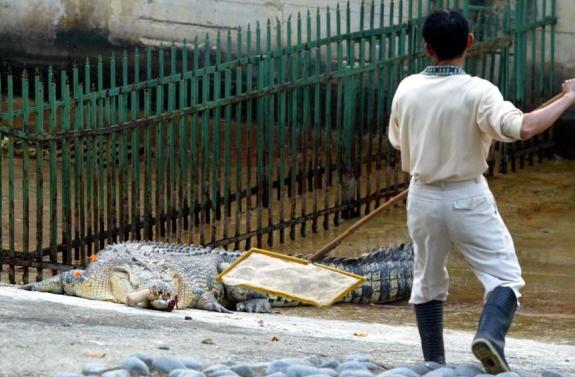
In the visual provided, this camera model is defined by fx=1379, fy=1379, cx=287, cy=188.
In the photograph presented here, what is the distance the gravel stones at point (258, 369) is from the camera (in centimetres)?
522

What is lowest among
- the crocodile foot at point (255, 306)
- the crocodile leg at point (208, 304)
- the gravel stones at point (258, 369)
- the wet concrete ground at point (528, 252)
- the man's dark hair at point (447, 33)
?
the crocodile foot at point (255, 306)

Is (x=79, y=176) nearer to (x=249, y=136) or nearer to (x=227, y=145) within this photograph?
(x=227, y=145)

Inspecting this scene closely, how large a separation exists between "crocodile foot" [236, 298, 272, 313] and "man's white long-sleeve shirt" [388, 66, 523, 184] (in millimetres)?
3443

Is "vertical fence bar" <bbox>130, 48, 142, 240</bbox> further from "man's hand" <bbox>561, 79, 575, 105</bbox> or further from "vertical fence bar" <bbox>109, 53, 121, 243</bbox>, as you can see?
"man's hand" <bbox>561, 79, 575, 105</bbox>

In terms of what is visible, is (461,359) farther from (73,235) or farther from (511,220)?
(511,220)

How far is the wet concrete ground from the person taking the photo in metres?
8.41

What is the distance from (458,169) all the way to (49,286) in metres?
4.05

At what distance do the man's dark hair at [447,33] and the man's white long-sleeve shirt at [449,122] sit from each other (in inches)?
2.9

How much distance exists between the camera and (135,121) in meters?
9.33

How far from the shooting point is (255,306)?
29.6 ft

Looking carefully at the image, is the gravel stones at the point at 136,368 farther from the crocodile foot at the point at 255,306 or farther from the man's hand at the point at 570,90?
the crocodile foot at the point at 255,306

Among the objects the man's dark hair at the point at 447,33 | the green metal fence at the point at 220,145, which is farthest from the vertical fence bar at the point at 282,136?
the man's dark hair at the point at 447,33

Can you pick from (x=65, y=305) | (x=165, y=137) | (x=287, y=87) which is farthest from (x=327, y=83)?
(x=65, y=305)

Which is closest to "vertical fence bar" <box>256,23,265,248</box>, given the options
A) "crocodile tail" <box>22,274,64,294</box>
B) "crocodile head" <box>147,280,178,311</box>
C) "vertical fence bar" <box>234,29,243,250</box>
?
"vertical fence bar" <box>234,29,243,250</box>
